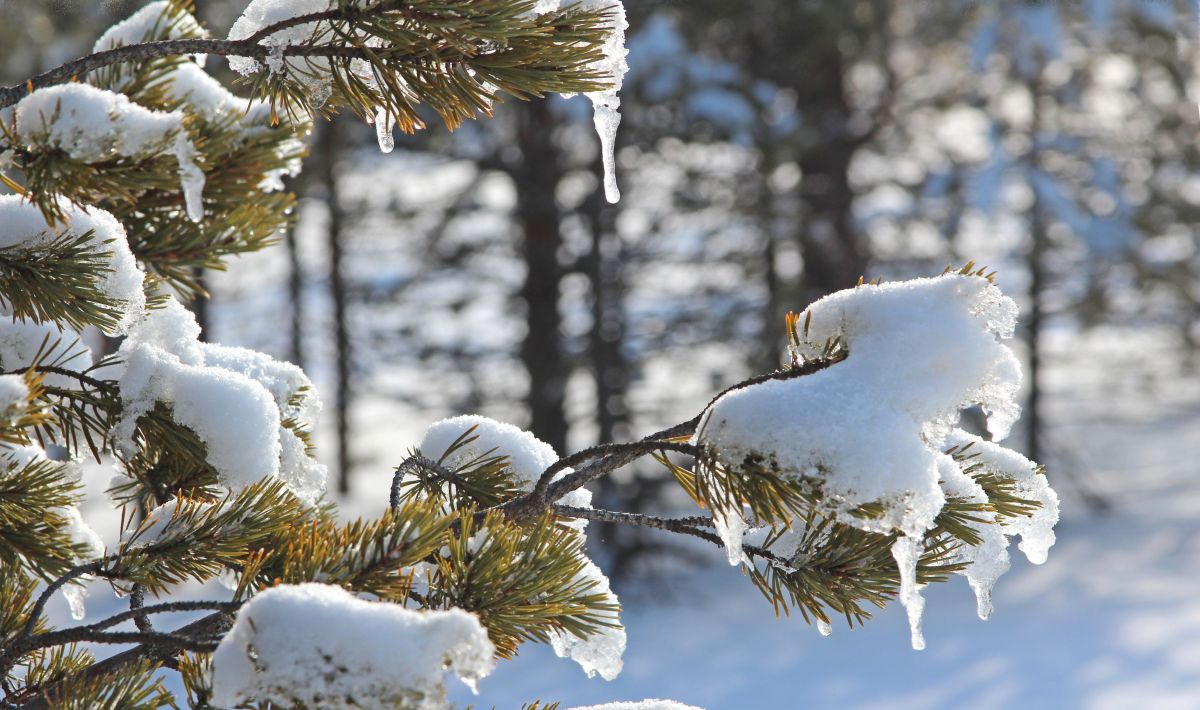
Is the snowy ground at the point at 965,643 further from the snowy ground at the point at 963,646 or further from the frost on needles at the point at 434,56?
the frost on needles at the point at 434,56

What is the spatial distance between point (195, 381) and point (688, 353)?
9.82 m

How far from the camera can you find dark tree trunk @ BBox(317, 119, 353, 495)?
39.6 ft

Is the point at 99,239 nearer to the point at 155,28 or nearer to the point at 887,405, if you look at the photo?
the point at 155,28

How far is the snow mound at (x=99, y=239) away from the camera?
193 cm

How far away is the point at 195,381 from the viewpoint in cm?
207

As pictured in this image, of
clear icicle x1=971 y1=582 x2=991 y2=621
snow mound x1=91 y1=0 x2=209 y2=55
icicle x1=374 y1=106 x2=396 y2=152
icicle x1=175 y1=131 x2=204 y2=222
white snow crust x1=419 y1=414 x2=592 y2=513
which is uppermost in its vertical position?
Result: snow mound x1=91 y1=0 x2=209 y2=55

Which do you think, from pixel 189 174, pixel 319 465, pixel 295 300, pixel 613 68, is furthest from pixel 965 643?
pixel 295 300

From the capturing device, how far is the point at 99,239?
1.96 metres

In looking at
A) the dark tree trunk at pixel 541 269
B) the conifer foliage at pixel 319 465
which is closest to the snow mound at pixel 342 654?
the conifer foliage at pixel 319 465

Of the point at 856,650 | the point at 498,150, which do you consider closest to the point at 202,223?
the point at 856,650

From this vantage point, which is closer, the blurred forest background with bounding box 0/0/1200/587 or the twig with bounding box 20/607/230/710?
the twig with bounding box 20/607/230/710

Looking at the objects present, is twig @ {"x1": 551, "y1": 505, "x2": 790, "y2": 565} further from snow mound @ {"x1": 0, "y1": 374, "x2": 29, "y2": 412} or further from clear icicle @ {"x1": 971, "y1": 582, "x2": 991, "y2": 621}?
snow mound @ {"x1": 0, "y1": 374, "x2": 29, "y2": 412}

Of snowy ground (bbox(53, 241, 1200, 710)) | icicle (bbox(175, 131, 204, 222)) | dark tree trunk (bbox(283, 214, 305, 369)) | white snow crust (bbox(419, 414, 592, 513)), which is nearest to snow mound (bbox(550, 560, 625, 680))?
white snow crust (bbox(419, 414, 592, 513))

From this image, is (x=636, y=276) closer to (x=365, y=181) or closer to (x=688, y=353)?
(x=688, y=353)
